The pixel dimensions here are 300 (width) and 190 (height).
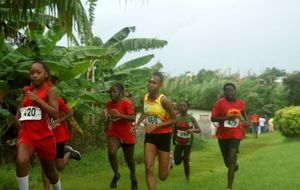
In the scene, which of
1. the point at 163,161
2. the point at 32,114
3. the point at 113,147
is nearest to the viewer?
the point at 32,114

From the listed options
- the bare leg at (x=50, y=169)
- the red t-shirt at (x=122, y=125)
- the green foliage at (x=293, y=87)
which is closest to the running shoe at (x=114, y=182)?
the red t-shirt at (x=122, y=125)

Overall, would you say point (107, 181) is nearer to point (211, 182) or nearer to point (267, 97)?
point (211, 182)

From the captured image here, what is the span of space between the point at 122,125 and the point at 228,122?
1.85 metres

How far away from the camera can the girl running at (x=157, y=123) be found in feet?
24.8

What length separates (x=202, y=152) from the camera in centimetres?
1933

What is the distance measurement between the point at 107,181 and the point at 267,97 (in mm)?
37962

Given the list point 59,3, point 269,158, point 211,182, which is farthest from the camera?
point 269,158

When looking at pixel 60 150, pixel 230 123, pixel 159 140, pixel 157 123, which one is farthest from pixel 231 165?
pixel 60 150

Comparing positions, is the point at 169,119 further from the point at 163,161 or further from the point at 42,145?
the point at 42,145

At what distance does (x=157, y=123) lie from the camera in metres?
7.61

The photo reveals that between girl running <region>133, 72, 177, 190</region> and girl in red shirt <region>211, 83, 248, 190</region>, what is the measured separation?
1583mm

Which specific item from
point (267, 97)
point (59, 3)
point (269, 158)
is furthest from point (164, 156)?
point (267, 97)

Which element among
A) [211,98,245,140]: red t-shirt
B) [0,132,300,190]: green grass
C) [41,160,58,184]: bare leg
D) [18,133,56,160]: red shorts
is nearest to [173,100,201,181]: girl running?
[0,132,300,190]: green grass

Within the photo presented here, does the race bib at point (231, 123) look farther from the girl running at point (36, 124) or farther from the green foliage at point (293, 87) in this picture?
the green foliage at point (293, 87)
